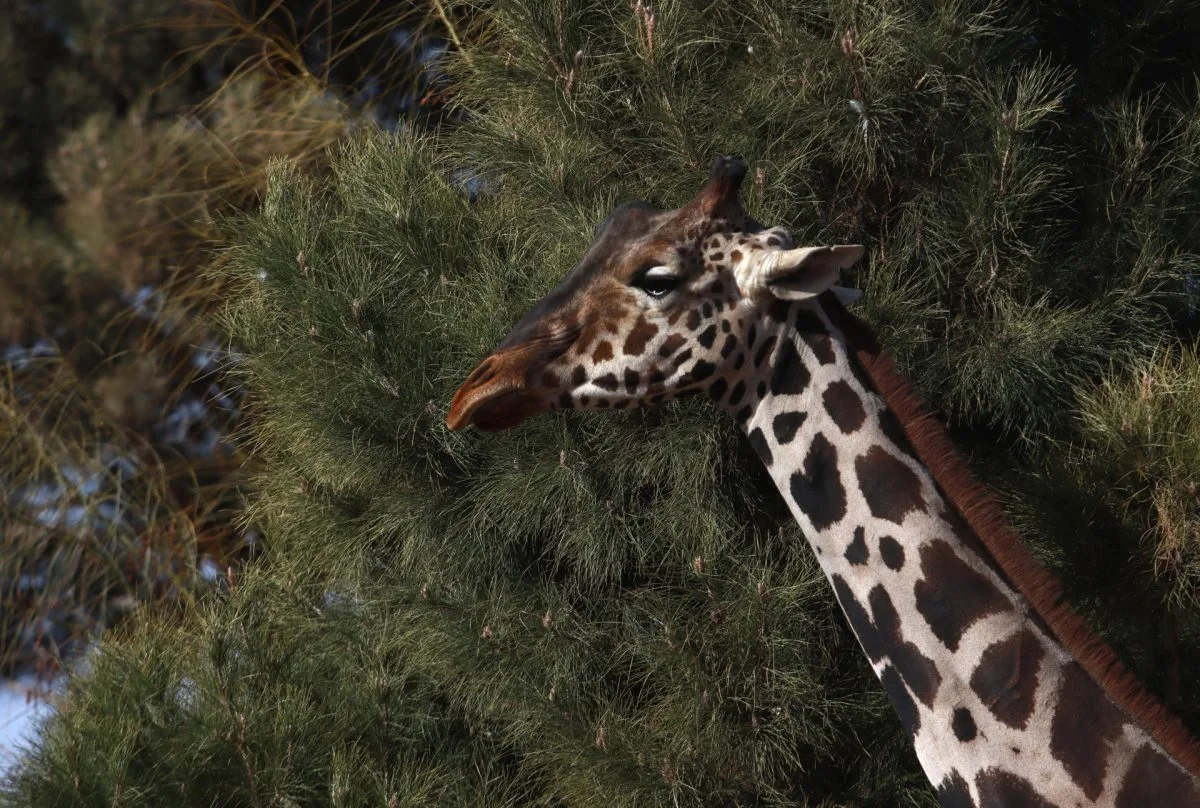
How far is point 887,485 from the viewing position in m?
2.30

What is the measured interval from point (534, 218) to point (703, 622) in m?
1.03

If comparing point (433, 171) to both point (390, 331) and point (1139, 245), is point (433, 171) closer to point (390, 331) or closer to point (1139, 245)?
point (390, 331)

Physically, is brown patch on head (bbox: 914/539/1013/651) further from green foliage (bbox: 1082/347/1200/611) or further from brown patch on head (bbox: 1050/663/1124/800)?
green foliage (bbox: 1082/347/1200/611)

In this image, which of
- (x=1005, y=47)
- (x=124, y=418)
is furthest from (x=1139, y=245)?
(x=124, y=418)

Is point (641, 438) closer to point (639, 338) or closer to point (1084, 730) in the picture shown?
point (639, 338)

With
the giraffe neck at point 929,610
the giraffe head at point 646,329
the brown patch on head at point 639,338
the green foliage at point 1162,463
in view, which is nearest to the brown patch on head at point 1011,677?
the giraffe neck at point 929,610

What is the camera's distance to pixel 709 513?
3.20 m

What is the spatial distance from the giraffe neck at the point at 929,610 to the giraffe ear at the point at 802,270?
0.07m

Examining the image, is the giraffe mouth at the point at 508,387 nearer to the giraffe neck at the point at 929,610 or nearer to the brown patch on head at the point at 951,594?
the giraffe neck at the point at 929,610

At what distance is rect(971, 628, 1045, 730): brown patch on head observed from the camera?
217cm

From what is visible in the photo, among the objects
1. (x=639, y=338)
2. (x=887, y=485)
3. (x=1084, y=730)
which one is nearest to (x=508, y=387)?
(x=639, y=338)

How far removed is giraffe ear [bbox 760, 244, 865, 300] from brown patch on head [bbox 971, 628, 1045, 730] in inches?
23.9

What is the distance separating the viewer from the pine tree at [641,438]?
313 centimetres

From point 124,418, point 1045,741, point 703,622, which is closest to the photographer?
point 1045,741
